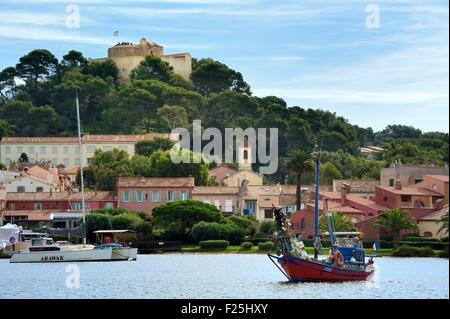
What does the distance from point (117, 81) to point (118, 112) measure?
19.1 metres

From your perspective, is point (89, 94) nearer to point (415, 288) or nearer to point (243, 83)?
point (243, 83)

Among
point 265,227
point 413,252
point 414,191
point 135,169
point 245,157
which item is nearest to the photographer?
point 413,252

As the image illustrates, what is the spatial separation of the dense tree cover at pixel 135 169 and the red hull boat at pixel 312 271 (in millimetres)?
59865

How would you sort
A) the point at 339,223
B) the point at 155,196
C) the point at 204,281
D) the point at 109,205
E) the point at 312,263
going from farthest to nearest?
1. the point at 109,205
2. the point at 155,196
3. the point at 339,223
4. the point at 204,281
5. the point at 312,263

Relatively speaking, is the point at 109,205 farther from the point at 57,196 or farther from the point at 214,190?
the point at 214,190

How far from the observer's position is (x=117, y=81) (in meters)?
195

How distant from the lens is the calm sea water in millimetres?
54344

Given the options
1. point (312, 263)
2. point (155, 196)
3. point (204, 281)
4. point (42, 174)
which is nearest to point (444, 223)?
point (155, 196)

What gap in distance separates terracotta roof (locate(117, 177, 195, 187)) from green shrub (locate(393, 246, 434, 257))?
2865 centimetres

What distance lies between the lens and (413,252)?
8569 cm

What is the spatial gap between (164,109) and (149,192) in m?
62.4
